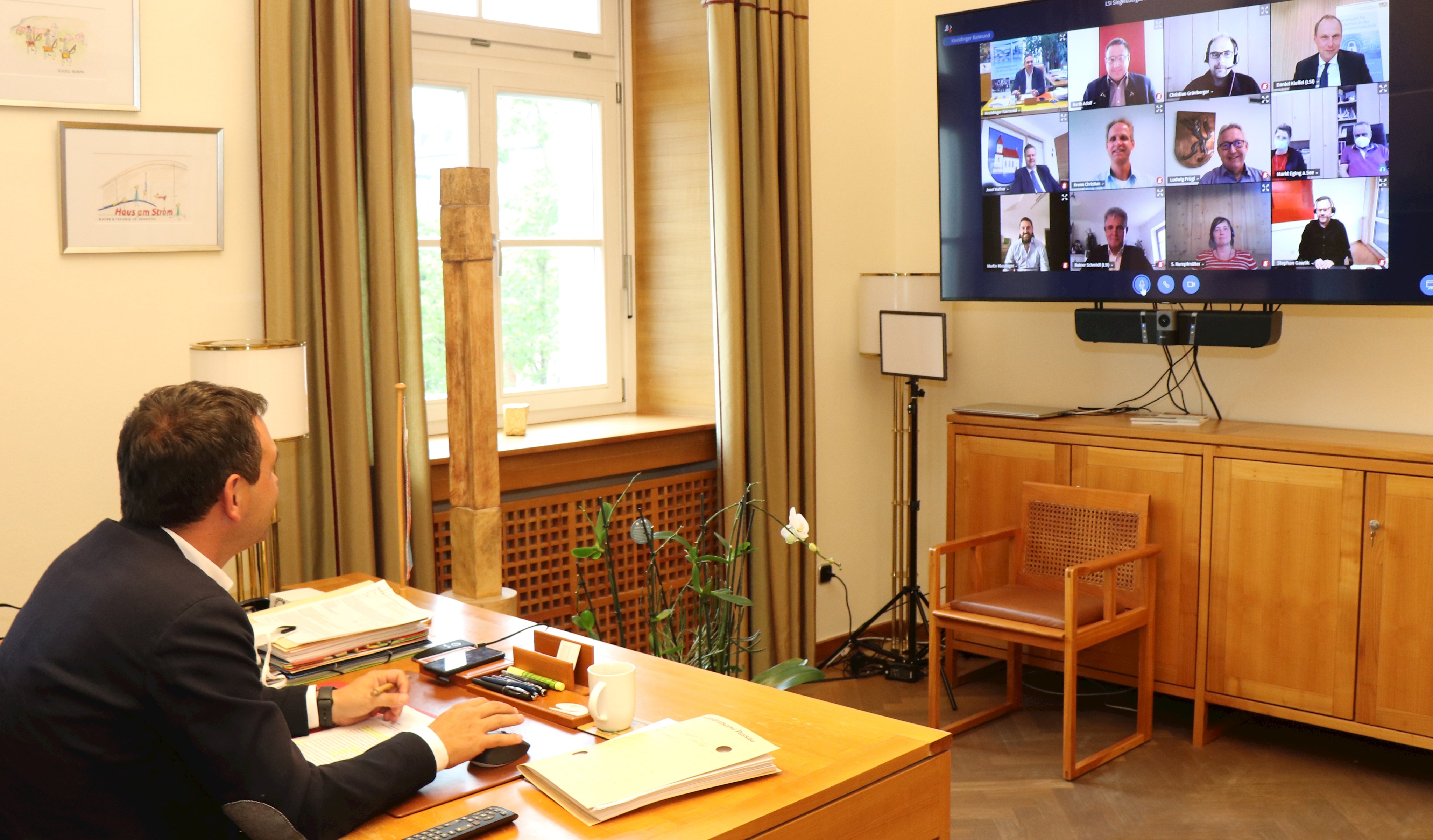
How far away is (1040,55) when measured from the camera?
156 inches

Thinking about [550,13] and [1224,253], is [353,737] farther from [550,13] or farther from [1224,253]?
[550,13]

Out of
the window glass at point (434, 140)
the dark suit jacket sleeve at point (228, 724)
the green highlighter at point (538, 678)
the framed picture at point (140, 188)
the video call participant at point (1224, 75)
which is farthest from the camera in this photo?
the window glass at point (434, 140)

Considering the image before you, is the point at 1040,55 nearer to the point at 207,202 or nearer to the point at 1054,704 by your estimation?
the point at 1054,704

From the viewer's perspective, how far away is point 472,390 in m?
2.88

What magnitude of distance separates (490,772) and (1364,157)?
2.98 metres

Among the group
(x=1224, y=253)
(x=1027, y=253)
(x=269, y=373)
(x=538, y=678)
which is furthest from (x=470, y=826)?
(x=1027, y=253)

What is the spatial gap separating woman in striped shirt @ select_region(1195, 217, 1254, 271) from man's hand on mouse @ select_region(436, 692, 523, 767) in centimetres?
278

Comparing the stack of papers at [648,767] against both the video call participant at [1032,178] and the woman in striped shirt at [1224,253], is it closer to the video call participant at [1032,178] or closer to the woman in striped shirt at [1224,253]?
the woman in striped shirt at [1224,253]

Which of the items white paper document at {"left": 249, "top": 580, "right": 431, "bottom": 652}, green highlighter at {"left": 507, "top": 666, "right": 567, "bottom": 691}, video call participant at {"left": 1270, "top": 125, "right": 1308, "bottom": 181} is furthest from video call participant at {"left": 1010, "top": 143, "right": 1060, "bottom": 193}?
green highlighter at {"left": 507, "top": 666, "right": 567, "bottom": 691}

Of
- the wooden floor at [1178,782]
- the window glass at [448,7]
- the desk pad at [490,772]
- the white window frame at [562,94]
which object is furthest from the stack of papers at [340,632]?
the window glass at [448,7]

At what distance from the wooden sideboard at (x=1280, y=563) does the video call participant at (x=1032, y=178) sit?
2.56ft

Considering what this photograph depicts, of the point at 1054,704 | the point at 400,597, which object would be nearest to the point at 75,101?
the point at 400,597

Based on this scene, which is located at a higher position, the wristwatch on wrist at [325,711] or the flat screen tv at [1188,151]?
the flat screen tv at [1188,151]

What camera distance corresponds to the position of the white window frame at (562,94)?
3990 millimetres
